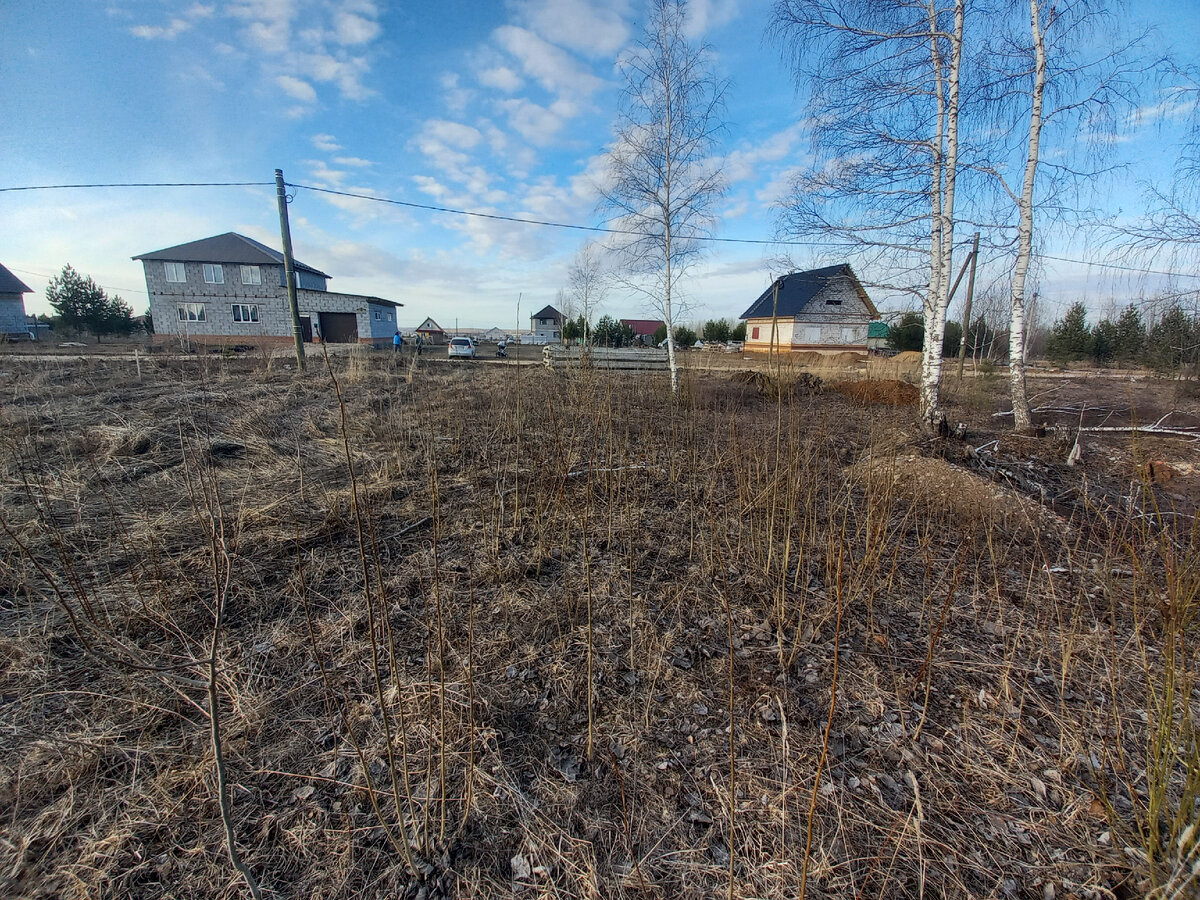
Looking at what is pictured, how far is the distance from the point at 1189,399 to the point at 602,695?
13842mm

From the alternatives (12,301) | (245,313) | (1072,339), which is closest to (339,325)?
(245,313)

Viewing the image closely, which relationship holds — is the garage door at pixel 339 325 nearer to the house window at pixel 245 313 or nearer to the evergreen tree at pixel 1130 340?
the house window at pixel 245 313

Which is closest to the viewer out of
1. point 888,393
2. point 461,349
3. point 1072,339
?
point 888,393

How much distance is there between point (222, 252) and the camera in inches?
1069

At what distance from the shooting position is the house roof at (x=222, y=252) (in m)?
26.4

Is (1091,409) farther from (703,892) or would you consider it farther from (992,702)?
(703,892)

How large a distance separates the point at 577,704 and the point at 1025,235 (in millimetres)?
7606

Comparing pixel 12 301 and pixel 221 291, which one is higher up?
pixel 12 301

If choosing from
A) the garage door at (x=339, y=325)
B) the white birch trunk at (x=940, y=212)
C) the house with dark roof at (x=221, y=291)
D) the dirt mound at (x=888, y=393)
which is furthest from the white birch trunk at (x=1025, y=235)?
the garage door at (x=339, y=325)

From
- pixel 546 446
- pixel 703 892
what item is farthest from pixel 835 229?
pixel 703 892

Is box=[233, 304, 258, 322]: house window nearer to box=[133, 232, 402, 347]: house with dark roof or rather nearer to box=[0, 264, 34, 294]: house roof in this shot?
box=[133, 232, 402, 347]: house with dark roof

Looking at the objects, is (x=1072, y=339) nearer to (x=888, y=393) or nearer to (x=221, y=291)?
(x=888, y=393)

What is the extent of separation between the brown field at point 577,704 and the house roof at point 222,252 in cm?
3073

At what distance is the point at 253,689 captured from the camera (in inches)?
69.5
